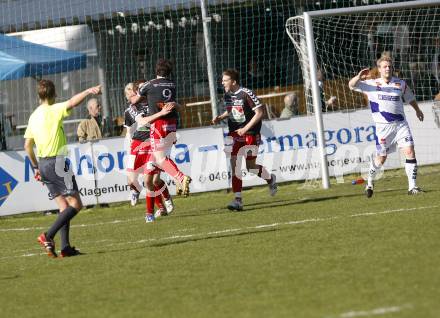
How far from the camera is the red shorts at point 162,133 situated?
15148 mm

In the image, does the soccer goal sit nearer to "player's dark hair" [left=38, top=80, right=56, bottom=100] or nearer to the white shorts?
the white shorts

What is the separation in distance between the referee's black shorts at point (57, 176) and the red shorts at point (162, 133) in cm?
352

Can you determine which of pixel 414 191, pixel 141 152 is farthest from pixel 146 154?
pixel 414 191

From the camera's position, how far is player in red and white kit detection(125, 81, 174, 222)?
50.0 ft

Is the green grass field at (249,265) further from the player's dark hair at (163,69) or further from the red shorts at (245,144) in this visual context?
the player's dark hair at (163,69)

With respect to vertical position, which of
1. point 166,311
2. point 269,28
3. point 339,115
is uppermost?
point 269,28

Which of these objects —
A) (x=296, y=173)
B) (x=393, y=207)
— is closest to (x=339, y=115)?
(x=296, y=173)

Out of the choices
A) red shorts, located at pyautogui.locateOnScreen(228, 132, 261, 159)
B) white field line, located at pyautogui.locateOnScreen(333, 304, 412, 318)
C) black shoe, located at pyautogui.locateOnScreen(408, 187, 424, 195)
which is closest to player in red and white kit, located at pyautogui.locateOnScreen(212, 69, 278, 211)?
red shorts, located at pyautogui.locateOnScreen(228, 132, 261, 159)

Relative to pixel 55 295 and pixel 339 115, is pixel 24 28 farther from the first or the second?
pixel 55 295

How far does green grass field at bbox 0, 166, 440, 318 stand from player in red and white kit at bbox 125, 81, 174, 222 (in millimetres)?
396

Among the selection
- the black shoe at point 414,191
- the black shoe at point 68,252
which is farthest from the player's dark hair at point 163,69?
the black shoe at point 68,252

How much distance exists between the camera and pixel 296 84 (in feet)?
73.8

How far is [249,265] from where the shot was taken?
968 cm

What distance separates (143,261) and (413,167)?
5.82 m
